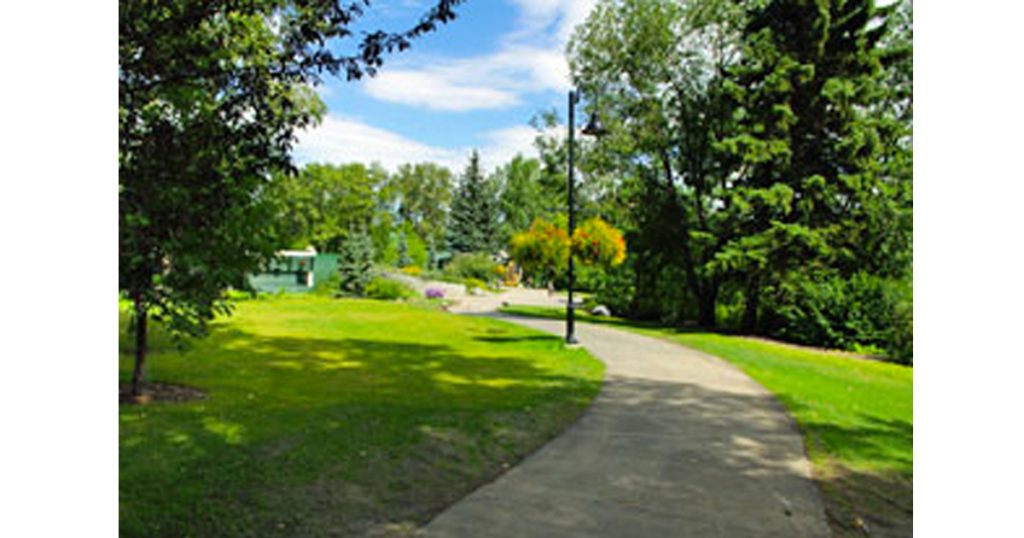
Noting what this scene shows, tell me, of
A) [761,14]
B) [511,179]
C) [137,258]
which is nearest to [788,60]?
[761,14]

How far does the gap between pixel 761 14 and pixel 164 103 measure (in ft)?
68.5

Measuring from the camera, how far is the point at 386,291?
31.4 metres

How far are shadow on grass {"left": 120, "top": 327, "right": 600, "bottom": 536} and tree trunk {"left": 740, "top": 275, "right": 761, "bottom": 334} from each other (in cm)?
1279

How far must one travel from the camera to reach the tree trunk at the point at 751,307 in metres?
21.1

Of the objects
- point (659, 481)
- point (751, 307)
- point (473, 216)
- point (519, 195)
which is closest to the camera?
point (659, 481)

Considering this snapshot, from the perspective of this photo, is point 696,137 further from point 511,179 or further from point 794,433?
point 511,179

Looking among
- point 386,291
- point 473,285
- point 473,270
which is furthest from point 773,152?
point 473,270

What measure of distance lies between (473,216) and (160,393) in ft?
192

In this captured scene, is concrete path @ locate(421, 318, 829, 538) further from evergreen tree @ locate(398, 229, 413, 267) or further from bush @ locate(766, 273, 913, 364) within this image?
evergreen tree @ locate(398, 229, 413, 267)

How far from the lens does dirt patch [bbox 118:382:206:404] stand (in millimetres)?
7348

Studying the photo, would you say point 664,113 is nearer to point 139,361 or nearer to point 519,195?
point 139,361

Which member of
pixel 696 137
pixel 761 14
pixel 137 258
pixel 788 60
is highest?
pixel 761 14

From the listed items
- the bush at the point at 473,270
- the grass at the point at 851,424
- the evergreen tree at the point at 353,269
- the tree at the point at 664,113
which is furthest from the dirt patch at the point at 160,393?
the bush at the point at 473,270

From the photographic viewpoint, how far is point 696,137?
23.4 m
